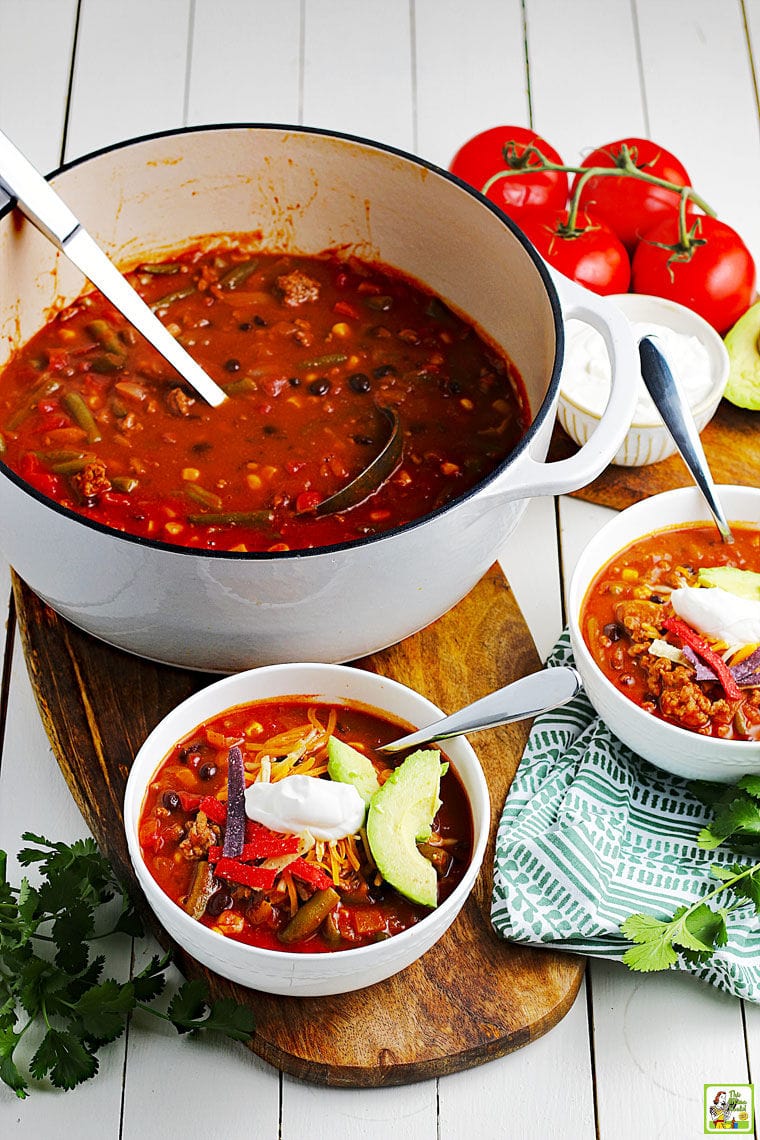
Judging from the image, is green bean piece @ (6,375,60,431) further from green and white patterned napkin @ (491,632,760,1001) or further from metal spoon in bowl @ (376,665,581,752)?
green and white patterned napkin @ (491,632,760,1001)

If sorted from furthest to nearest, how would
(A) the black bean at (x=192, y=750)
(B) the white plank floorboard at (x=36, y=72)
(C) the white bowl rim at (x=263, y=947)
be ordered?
(B) the white plank floorboard at (x=36, y=72) → (A) the black bean at (x=192, y=750) → (C) the white bowl rim at (x=263, y=947)

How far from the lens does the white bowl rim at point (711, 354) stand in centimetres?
332

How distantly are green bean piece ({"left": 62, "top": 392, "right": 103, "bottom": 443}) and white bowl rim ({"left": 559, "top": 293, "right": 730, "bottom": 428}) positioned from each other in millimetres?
1034

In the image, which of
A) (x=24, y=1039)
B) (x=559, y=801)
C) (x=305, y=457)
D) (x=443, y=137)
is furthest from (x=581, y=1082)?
(x=443, y=137)

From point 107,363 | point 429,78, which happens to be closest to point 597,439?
point 107,363

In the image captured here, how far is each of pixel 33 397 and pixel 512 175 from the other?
1537mm

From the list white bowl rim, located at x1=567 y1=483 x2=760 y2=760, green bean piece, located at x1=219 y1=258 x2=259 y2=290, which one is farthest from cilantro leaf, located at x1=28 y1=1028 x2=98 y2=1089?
green bean piece, located at x1=219 y1=258 x2=259 y2=290

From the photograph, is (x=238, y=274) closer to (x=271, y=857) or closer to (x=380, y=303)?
(x=380, y=303)

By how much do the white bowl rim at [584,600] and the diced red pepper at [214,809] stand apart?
761 mm

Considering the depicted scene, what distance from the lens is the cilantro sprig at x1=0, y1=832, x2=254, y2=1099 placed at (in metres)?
2.48

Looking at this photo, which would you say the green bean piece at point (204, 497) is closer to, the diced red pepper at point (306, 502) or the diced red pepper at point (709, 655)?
the diced red pepper at point (306, 502)

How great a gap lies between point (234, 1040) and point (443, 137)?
2944 millimetres

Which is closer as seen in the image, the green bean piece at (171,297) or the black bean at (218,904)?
the black bean at (218,904)

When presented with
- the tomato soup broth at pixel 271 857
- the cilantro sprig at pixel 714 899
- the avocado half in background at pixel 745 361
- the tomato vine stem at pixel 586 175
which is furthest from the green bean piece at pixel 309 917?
the tomato vine stem at pixel 586 175
